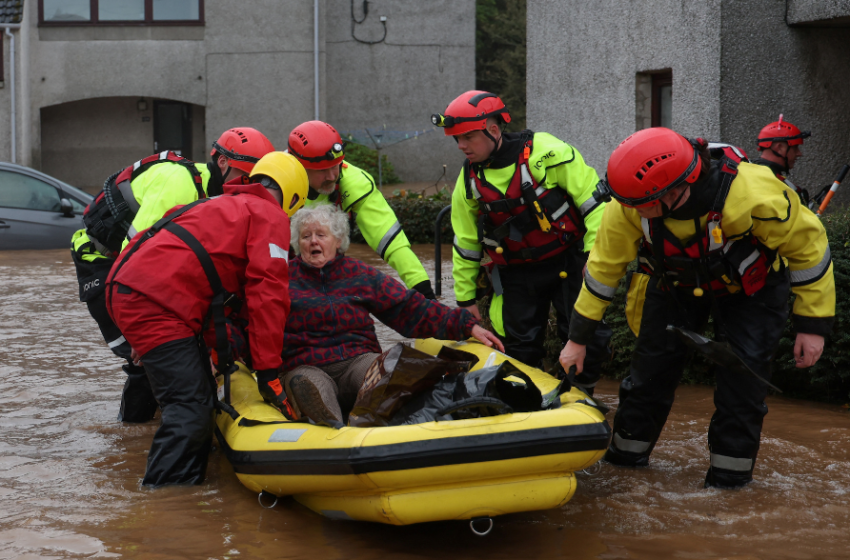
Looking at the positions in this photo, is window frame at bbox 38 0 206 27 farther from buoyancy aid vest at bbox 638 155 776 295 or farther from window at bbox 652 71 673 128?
buoyancy aid vest at bbox 638 155 776 295

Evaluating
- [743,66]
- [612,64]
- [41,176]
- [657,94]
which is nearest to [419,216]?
[41,176]

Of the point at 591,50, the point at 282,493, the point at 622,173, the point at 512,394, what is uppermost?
the point at 591,50

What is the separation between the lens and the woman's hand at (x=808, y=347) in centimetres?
397

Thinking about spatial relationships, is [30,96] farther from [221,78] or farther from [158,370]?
[158,370]

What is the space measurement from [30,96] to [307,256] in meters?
17.6

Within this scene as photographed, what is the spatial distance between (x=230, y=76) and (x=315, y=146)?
16.0 meters

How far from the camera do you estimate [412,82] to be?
74.9 ft

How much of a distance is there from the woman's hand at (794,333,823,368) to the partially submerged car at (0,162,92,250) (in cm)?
1131

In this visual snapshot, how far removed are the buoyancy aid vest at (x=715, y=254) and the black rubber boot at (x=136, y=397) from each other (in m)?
3.14

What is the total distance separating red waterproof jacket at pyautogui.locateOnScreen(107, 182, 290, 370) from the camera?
13.8 ft

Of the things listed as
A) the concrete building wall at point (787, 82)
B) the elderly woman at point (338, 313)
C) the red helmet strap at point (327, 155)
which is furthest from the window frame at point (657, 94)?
the elderly woman at point (338, 313)

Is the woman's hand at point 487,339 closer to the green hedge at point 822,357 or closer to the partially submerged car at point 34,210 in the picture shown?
the green hedge at point 822,357

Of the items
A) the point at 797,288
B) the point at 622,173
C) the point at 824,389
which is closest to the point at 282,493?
the point at 622,173

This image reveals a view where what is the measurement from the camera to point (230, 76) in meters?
20.5
